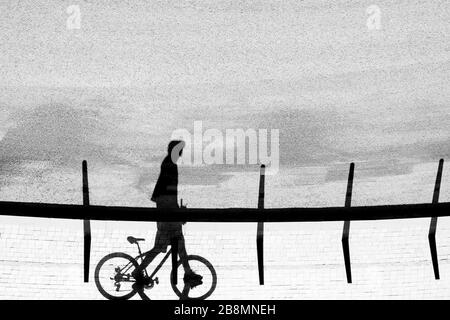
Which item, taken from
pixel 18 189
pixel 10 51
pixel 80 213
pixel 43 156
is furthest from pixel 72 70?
pixel 80 213

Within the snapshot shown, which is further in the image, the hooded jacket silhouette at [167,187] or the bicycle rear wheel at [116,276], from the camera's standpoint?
the hooded jacket silhouette at [167,187]

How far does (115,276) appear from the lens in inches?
198

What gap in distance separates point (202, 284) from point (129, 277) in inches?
28.3

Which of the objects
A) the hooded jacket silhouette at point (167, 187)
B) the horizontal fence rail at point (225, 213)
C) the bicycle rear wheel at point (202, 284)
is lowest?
the bicycle rear wheel at point (202, 284)

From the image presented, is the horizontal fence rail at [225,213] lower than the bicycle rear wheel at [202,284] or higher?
higher

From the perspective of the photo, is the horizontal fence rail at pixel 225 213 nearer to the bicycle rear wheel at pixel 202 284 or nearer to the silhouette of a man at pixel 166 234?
the silhouette of a man at pixel 166 234

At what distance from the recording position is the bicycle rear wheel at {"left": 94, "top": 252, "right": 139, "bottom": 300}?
4.96 meters

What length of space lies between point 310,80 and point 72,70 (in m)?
5.44

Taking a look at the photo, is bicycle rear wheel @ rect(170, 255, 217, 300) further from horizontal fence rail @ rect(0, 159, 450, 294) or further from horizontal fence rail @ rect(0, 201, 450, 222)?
horizontal fence rail @ rect(0, 201, 450, 222)

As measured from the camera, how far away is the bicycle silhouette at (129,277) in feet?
16.2

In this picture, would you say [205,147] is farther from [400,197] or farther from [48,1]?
[48,1]

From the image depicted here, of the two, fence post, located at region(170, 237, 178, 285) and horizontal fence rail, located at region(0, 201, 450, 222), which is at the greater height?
horizontal fence rail, located at region(0, 201, 450, 222)

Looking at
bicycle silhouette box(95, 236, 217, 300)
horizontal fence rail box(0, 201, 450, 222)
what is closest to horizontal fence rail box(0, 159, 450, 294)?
horizontal fence rail box(0, 201, 450, 222)

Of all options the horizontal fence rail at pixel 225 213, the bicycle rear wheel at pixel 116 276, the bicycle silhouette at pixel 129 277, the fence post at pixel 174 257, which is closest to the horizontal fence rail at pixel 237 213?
the horizontal fence rail at pixel 225 213
